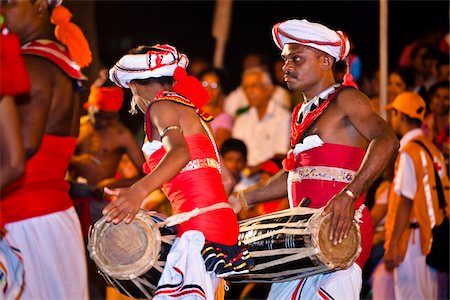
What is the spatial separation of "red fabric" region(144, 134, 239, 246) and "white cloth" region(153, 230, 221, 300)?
0.21 ft

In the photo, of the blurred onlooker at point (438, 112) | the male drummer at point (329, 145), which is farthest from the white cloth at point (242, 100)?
the male drummer at point (329, 145)

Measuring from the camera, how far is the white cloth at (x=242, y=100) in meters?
11.8

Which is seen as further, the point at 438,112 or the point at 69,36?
the point at 438,112

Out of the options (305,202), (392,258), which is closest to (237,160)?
(392,258)

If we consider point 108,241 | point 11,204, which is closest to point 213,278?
point 108,241

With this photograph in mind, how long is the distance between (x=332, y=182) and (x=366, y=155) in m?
0.37

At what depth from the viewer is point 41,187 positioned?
587 cm

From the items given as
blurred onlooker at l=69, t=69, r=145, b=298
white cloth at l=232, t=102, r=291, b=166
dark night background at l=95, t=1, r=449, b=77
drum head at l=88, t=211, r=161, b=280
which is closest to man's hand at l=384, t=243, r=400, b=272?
blurred onlooker at l=69, t=69, r=145, b=298

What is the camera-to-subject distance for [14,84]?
500cm

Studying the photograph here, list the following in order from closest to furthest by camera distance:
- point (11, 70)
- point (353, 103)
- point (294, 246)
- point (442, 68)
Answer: point (11, 70), point (294, 246), point (353, 103), point (442, 68)

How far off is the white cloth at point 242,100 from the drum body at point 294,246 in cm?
551

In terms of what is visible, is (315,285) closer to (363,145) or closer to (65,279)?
(363,145)

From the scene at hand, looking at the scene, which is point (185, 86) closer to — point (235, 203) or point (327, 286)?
point (235, 203)

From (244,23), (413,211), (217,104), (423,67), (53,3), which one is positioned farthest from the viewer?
(244,23)
